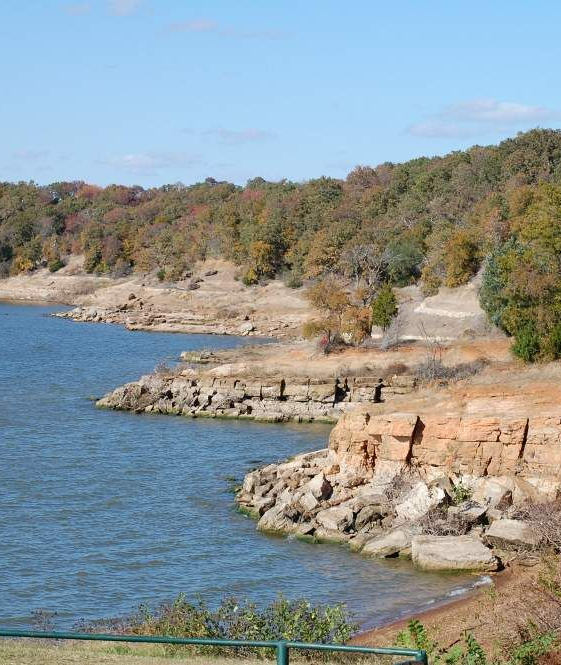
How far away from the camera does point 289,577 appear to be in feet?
86.2

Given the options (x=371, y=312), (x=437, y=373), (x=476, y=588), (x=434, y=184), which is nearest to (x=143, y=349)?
(x=371, y=312)

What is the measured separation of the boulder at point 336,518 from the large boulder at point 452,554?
2.65 meters

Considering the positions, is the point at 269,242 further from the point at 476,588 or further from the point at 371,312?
the point at 476,588

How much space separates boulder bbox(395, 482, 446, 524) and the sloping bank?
0.03 meters

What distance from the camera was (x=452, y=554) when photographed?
2633cm

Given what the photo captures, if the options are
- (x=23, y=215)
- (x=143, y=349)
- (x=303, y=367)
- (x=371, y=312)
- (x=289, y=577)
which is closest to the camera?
(x=289, y=577)

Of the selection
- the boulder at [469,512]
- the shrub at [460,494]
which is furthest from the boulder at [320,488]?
the boulder at [469,512]

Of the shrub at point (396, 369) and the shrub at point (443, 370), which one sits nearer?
the shrub at point (443, 370)

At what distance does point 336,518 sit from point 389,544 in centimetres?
228

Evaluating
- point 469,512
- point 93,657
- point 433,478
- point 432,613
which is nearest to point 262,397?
point 433,478

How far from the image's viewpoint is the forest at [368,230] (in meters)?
53.2

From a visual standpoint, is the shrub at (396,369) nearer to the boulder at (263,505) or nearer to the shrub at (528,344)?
the shrub at (528,344)

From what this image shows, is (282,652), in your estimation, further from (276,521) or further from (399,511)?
(276,521)

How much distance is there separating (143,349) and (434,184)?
1738 inches
